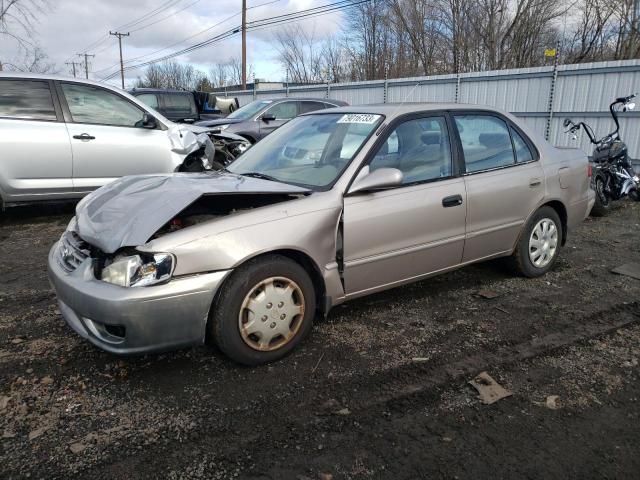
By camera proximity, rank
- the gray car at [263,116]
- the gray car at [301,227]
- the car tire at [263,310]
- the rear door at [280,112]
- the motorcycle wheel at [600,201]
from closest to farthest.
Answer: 1. the gray car at [301,227]
2. the car tire at [263,310]
3. the motorcycle wheel at [600,201]
4. the gray car at [263,116]
5. the rear door at [280,112]

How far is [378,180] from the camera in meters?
3.12

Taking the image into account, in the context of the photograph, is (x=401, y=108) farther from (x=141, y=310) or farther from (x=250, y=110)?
(x=250, y=110)

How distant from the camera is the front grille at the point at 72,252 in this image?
2.89m

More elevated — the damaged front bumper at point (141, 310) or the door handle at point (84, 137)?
the door handle at point (84, 137)

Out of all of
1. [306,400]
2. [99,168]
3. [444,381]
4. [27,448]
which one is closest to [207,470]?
[306,400]

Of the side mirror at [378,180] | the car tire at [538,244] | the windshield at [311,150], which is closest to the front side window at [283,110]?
the windshield at [311,150]

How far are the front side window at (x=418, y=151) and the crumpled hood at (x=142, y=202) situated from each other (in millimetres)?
746

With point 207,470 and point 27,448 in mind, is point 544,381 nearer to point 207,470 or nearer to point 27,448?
point 207,470

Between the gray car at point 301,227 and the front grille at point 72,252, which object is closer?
the gray car at point 301,227

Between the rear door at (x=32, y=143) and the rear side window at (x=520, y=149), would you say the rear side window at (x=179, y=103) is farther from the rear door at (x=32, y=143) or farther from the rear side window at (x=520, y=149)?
the rear side window at (x=520, y=149)

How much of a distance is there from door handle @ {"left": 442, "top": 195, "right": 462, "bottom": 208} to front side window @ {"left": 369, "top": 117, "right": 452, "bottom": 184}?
0.18m

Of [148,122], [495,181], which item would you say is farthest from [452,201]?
[148,122]

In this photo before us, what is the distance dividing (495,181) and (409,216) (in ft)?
3.31

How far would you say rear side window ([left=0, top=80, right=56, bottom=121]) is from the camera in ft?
18.9
